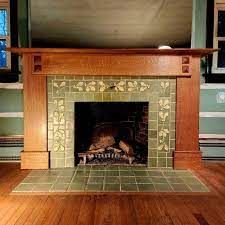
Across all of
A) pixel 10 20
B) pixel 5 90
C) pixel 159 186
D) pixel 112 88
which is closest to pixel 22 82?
pixel 5 90

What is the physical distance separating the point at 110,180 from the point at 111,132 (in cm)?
114

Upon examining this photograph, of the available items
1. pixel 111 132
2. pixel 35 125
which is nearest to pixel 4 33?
pixel 35 125

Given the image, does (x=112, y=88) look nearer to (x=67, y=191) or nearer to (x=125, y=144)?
(x=125, y=144)

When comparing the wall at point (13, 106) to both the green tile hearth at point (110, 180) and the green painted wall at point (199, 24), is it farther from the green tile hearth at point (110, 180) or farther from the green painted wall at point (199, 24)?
the green painted wall at point (199, 24)

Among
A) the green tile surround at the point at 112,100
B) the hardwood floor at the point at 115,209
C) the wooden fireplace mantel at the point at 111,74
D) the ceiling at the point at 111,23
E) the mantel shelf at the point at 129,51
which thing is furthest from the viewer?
the ceiling at the point at 111,23

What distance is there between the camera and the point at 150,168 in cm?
391

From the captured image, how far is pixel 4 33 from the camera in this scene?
165 inches

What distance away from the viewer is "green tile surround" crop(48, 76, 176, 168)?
3.87 metres

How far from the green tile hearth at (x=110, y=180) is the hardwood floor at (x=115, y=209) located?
16 cm

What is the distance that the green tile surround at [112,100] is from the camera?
387cm

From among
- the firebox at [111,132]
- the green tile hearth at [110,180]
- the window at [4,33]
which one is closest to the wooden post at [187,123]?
the green tile hearth at [110,180]

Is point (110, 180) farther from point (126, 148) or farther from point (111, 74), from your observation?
point (111, 74)

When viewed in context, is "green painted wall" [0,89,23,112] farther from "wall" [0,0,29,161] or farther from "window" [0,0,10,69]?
"window" [0,0,10,69]

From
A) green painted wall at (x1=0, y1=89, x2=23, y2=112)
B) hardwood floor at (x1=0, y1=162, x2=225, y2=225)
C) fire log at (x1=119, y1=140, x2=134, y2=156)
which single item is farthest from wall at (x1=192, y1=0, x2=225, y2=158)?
green painted wall at (x1=0, y1=89, x2=23, y2=112)
